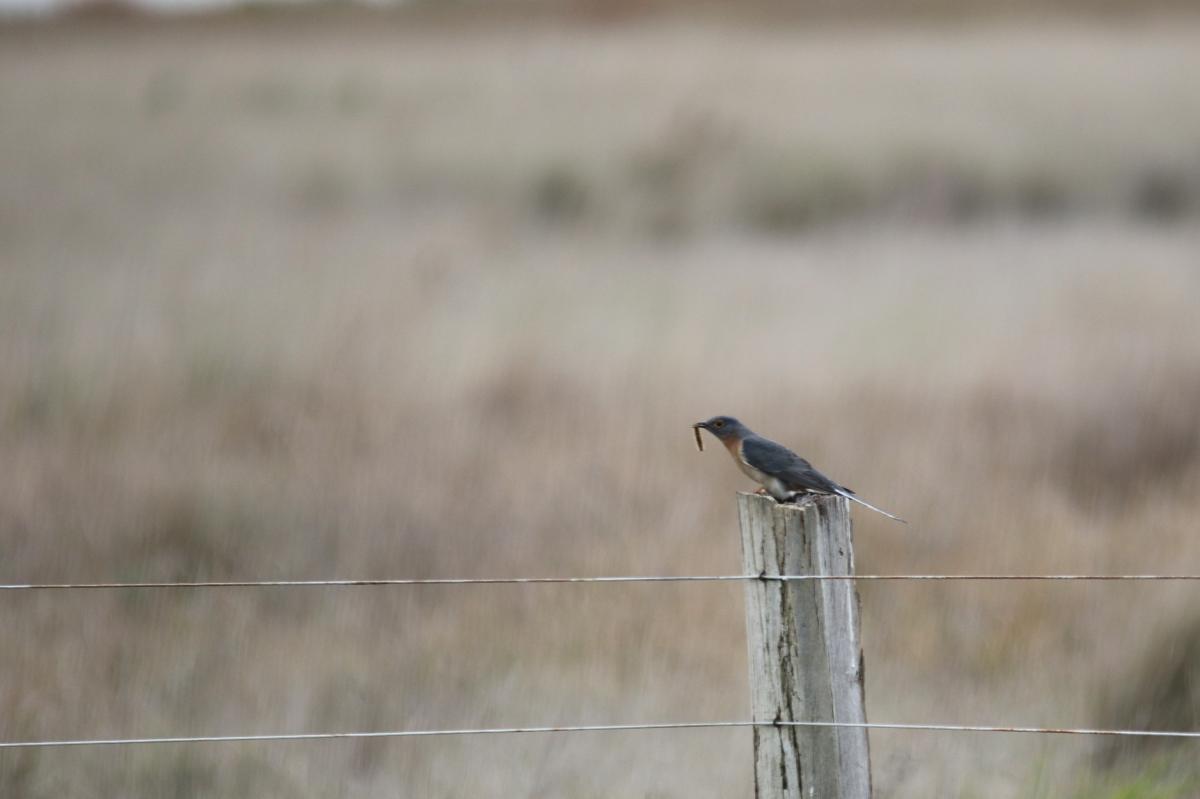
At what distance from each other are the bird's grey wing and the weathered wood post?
0.18 m

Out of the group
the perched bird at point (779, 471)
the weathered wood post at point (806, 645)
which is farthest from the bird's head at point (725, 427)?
the weathered wood post at point (806, 645)

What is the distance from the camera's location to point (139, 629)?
605 cm

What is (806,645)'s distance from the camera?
10.3 ft

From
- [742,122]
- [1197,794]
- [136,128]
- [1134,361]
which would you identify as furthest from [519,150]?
[1197,794]

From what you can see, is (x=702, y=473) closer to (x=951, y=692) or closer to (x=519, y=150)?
(x=951, y=692)

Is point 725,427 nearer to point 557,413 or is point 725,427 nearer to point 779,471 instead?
point 779,471

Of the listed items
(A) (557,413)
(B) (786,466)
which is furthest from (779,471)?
(A) (557,413)

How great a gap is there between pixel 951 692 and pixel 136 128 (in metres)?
15.4

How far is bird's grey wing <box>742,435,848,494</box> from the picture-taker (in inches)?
134

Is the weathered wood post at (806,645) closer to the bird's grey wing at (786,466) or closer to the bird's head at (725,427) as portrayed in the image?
the bird's grey wing at (786,466)

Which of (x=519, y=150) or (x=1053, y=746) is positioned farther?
(x=519, y=150)

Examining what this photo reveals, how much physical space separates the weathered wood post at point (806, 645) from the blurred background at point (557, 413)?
4.94 ft

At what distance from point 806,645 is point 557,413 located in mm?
6074

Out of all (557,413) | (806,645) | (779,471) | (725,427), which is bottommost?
(806,645)
